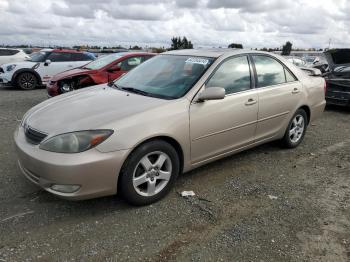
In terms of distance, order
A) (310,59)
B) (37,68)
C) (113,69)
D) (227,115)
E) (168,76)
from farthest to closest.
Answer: (310,59) → (37,68) → (113,69) → (168,76) → (227,115)

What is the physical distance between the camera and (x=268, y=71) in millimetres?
4816

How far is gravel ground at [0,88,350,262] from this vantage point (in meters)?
2.82

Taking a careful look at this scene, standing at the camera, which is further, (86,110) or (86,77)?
(86,77)

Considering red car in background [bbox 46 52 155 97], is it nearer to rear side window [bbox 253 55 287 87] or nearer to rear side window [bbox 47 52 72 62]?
rear side window [bbox 47 52 72 62]

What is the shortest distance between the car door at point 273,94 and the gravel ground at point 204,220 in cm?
58

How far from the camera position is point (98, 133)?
10.2ft

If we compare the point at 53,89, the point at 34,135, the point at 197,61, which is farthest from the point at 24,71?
the point at 34,135

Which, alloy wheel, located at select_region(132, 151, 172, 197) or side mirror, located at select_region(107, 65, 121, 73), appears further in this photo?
side mirror, located at select_region(107, 65, 121, 73)

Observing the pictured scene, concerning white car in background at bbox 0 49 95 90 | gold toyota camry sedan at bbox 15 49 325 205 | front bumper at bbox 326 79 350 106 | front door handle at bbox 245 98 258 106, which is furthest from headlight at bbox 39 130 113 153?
white car in background at bbox 0 49 95 90

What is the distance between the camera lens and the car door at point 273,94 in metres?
4.62

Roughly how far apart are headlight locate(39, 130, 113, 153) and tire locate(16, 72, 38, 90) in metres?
10.4

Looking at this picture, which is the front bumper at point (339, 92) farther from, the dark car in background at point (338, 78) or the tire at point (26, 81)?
the tire at point (26, 81)

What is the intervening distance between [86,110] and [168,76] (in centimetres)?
115

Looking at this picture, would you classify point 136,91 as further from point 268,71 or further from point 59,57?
point 59,57
